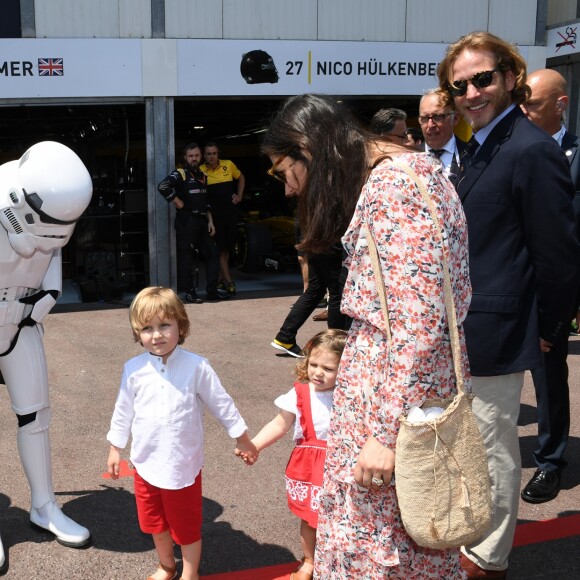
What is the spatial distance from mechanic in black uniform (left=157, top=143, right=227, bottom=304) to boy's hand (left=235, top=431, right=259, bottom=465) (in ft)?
20.1

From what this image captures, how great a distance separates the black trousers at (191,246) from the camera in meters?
9.05

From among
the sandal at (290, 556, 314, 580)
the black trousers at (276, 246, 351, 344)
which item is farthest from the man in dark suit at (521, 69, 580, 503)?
the sandal at (290, 556, 314, 580)

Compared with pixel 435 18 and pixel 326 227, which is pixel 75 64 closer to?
pixel 435 18

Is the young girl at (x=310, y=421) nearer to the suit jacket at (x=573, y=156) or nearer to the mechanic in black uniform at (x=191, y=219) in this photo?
the suit jacket at (x=573, y=156)

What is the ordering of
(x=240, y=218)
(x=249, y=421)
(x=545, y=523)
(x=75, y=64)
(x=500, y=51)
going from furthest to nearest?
(x=240, y=218)
(x=75, y=64)
(x=249, y=421)
(x=545, y=523)
(x=500, y=51)

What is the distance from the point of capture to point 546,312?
8.79 ft

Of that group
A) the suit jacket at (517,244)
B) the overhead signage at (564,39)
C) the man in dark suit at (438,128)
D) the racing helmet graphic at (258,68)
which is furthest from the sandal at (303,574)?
the overhead signage at (564,39)

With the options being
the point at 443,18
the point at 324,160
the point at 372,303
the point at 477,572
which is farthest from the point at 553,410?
the point at 443,18

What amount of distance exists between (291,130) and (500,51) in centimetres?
93

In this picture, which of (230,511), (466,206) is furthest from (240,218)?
(466,206)

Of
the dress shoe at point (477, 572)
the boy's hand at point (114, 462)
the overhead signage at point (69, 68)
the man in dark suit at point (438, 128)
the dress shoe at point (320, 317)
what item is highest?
the overhead signage at point (69, 68)

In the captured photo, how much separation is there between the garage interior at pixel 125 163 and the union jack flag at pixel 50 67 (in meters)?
0.32

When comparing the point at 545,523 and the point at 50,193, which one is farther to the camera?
the point at 545,523

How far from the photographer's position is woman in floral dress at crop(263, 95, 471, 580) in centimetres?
187
